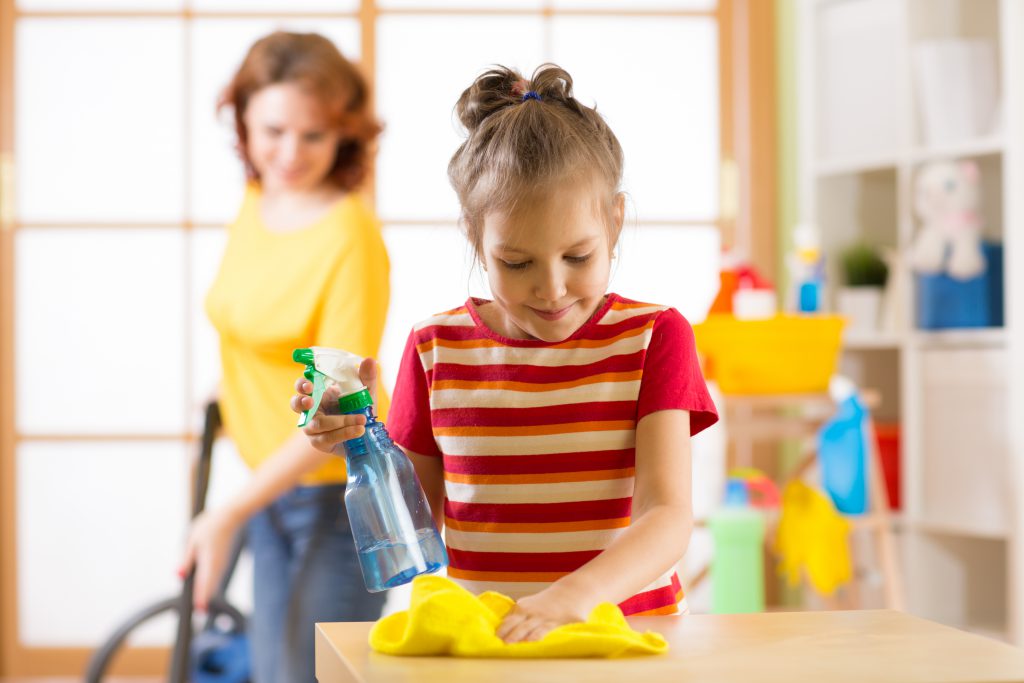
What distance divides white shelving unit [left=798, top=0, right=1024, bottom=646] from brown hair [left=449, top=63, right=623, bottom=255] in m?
1.84

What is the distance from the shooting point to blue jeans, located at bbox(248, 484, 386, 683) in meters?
1.49

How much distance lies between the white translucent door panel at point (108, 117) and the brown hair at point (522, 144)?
7.83 ft

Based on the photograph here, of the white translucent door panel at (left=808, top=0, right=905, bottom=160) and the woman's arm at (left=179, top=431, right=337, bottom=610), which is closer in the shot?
the woman's arm at (left=179, top=431, right=337, bottom=610)

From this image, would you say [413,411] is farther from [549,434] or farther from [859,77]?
[859,77]

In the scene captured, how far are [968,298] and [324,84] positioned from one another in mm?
1726

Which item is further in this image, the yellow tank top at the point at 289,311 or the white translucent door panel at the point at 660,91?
the white translucent door panel at the point at 660,91

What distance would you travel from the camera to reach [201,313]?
3.23m

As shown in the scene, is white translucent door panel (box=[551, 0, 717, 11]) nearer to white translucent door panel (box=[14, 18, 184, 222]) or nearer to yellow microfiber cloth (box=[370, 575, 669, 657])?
white translucent door panel (box=[14, 18, 184, 222])

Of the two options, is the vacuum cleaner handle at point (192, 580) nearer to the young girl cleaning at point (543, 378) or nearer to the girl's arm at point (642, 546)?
the young girl cleaning at point (543, 378)

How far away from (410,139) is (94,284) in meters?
0.92

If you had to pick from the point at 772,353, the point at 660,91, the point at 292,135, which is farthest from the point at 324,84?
the point at 660,91

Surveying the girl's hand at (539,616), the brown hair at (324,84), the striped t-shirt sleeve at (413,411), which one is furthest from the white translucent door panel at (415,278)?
the girl's hand at (539,616)

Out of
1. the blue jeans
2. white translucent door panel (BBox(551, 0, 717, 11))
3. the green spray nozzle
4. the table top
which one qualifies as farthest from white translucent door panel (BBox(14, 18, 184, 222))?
the table top

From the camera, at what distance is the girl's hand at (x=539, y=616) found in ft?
2.39
